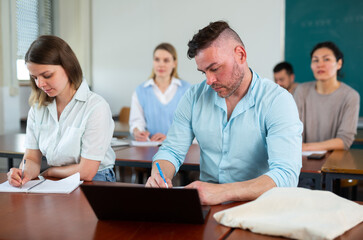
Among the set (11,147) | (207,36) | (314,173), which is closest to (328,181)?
(314,173)

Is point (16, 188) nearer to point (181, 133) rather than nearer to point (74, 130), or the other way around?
point (74, 130)

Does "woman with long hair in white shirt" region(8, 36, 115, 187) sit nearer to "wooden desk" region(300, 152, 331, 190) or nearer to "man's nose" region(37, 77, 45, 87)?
"man's nose" region(37, 77, 45, 87)

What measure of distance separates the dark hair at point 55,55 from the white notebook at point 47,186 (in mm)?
522

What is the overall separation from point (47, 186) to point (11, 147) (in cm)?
146

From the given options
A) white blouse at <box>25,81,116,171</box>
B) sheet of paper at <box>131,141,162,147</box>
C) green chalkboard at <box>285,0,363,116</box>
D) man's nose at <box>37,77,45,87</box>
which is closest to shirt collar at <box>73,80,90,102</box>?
white blouse at <box>25,81,116,171</box>

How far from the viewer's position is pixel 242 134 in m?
1.66

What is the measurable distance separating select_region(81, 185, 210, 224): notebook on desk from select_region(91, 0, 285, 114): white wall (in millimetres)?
4252

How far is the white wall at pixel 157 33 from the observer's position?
5094mm

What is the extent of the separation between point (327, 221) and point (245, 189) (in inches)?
14.0

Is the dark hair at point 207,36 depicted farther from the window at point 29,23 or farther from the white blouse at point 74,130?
the window at point 29,23

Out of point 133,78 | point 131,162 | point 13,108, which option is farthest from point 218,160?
point 133,78

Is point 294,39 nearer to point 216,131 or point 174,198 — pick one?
point 216,131

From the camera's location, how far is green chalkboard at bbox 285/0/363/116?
4691 mm

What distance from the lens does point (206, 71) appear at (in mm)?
1563
